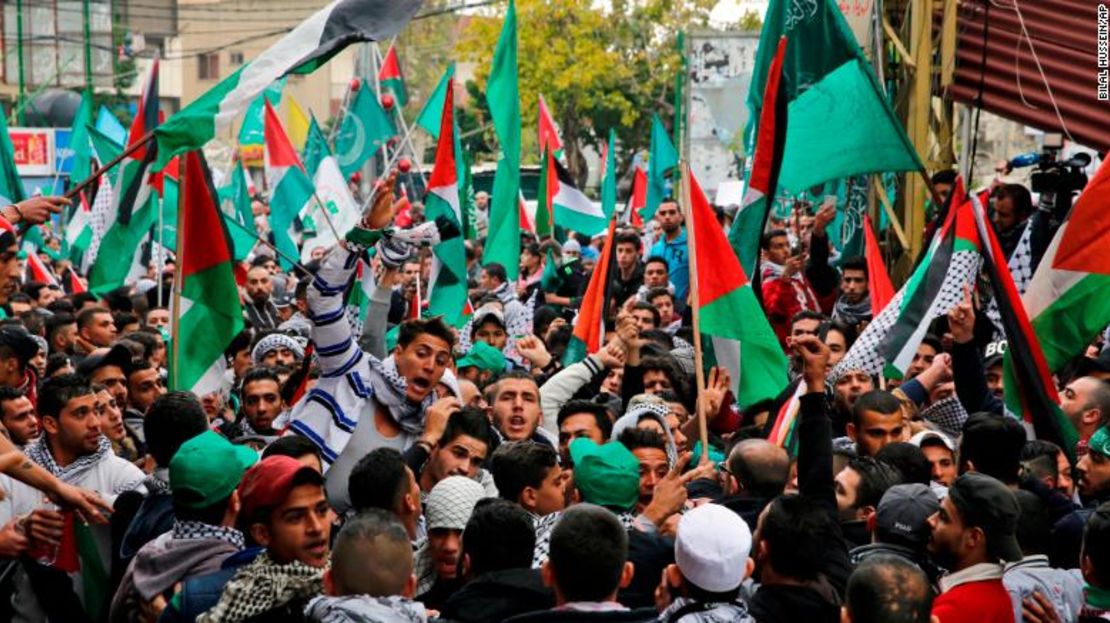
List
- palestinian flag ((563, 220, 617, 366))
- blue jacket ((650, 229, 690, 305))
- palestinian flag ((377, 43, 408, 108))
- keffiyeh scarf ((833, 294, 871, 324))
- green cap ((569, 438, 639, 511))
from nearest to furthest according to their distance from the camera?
green cap ((569, 438, 639, 511)) < palestinian flag ((563, 220, 617, 366)) < keffiyeh scarf ((833, 294, 871, 324)) < blue jacket ((650, 229, 690, 305)) < palestinian flag ((377, 43, 408, 108))

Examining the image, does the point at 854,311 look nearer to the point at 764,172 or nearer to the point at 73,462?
the point at 764,172

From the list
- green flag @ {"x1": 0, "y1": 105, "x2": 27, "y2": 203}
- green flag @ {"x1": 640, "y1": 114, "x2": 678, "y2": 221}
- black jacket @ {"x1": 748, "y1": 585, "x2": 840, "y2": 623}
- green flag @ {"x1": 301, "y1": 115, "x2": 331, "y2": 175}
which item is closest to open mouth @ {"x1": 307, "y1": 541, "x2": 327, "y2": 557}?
black jacket @ {"x1": 748, "y1": 585, "x2": 840, "y2": 623}

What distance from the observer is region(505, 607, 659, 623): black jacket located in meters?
4.95

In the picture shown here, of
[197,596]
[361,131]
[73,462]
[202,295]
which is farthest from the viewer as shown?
[361,131]

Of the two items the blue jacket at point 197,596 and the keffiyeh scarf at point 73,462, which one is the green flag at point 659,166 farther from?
the blue jacket at point 197,596

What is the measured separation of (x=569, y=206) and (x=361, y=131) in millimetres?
3647

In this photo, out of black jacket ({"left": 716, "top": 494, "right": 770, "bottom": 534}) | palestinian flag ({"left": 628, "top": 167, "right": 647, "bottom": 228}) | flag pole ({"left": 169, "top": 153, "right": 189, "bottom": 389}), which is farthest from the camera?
palestinian flag ({"left": 628, "top": 167, "right": 647, "bottom": 228})

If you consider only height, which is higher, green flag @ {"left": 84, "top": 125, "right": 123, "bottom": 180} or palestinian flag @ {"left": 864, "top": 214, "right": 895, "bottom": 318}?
palestinian flag @ {"left": 864, "top": 214, "right": 895, "bottom": 318}

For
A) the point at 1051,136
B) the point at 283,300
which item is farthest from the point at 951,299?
the point at 283,300

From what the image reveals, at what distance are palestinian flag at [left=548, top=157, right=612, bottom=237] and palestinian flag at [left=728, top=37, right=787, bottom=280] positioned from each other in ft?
26.9

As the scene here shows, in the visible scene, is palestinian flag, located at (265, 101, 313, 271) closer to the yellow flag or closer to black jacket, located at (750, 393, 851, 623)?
the yellow flag

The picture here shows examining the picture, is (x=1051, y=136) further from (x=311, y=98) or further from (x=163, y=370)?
(x=311, y=98)

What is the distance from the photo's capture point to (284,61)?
357 inches

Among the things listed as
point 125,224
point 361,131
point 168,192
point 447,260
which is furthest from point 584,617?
point 361,131
